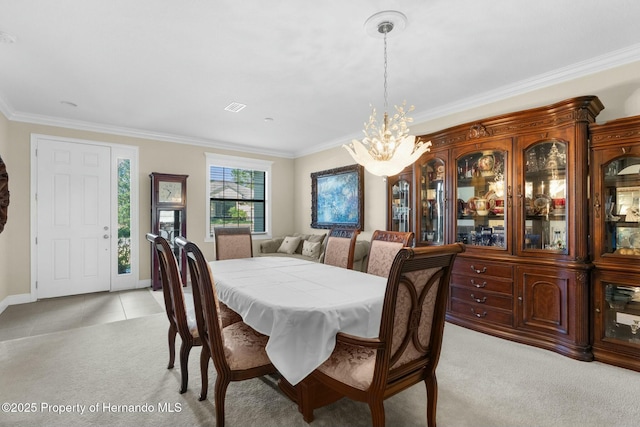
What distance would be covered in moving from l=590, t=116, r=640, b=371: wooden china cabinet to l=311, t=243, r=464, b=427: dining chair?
198 cm

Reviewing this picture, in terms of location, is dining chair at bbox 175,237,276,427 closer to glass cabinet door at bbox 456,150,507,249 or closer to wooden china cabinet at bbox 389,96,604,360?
wooden china cabinet at bbox 389,96,604,360

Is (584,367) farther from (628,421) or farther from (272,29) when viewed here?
(272,29)

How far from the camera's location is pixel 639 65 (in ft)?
8.75

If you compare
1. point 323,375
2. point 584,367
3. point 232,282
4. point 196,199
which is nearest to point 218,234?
point 232,282

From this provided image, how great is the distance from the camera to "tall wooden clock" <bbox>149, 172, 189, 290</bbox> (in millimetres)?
4988

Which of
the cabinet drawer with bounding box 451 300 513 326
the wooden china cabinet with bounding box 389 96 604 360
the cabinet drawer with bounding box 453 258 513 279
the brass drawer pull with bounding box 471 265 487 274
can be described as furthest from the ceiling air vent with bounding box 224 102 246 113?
the cabinet drawer with bounding box 451 300 513 326

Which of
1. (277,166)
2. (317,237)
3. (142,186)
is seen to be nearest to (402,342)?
(317,237)

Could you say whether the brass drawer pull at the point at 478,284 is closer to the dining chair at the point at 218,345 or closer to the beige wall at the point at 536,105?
the beige wall at the point at 536,105

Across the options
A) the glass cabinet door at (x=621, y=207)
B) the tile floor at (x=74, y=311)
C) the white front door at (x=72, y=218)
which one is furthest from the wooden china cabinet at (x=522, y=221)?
the white front door at (x=72, y=218)

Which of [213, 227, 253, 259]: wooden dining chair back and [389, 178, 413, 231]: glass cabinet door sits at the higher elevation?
[389, 178, 413, 231]: glass cabinet door

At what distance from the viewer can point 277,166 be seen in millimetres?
6746

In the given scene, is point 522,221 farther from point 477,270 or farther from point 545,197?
point 477,270

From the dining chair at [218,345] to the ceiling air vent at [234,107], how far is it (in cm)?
262

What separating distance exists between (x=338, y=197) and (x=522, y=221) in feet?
10.3
